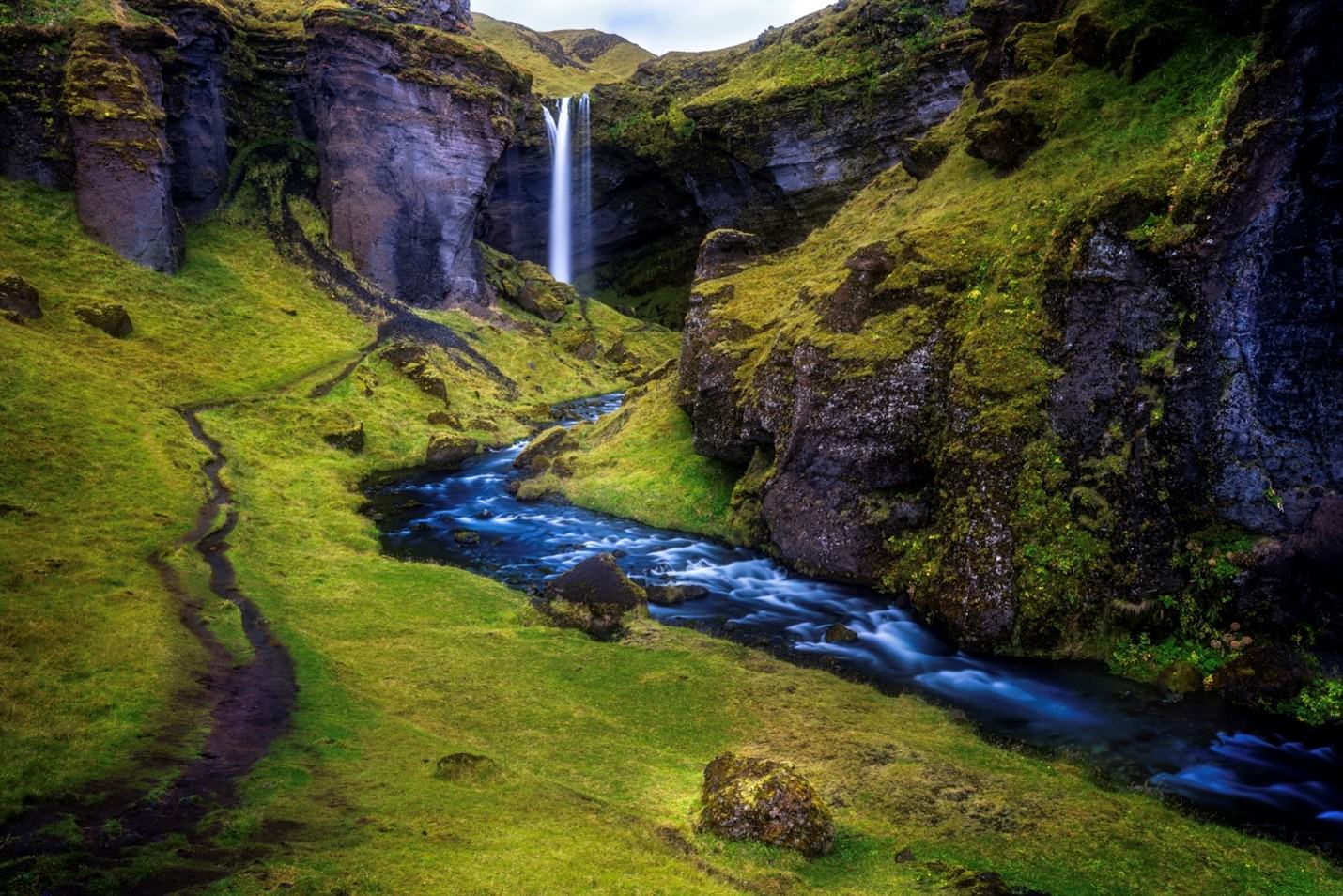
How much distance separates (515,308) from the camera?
298 feet

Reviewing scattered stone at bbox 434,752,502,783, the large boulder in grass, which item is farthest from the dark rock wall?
scattered stone at bbox 434,752,502,783

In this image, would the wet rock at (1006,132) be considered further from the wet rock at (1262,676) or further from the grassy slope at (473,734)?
the grassy slope at (473,734)

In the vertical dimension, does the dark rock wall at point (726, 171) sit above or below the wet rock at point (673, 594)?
above

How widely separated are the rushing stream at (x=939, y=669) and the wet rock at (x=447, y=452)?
9970mm

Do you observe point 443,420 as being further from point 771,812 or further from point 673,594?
point 771,812

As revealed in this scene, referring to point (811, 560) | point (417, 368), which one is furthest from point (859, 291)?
point (417, 368)

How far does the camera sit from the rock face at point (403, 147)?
76.4 metres

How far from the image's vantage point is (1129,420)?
21.7 m

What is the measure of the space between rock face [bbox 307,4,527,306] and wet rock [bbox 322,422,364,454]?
3376 cm

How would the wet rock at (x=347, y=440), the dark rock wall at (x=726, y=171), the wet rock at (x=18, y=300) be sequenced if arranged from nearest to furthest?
the wet rock at (x=18, y=300) → the wet rock at (x=347, y=440) → the dark rock wall at (x=726, y=171)

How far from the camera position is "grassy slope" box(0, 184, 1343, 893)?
10.8 m

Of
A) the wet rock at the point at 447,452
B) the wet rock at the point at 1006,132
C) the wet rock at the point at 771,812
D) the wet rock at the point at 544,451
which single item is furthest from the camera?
the wet rock at the point at 447,452

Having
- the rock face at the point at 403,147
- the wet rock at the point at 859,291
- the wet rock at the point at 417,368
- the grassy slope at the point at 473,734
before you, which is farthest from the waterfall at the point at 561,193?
the wet rock at the point at 859,291

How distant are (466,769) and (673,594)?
13.6m
